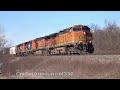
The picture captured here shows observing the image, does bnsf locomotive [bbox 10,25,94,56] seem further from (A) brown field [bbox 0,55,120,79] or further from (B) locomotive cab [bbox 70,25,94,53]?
(A) brown field [bbox 0,55,120,79]

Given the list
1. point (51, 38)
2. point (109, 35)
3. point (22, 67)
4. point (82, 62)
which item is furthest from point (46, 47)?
point (109, 35)

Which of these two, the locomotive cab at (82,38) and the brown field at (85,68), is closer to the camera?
the brown field at (85,68)

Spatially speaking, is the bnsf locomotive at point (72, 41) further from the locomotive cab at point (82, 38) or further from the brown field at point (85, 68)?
the brown field at point (85, 68)

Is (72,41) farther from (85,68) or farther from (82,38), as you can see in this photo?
(85,68)

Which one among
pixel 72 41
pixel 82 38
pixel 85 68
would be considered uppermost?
pixel 82 38

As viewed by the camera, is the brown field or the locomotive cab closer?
the brown field

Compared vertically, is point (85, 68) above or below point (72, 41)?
below

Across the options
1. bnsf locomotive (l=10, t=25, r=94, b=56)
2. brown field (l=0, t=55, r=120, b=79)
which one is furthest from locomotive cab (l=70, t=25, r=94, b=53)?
brown field (l=0, t=55, r=120, b=79)

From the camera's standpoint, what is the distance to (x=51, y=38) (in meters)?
33.4

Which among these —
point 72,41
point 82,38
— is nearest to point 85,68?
point 72,41

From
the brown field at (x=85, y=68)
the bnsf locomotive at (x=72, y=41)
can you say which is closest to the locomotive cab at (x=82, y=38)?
the bnsf locomotive at (x=72, y=41)

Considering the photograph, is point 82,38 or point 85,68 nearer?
point 85,68
